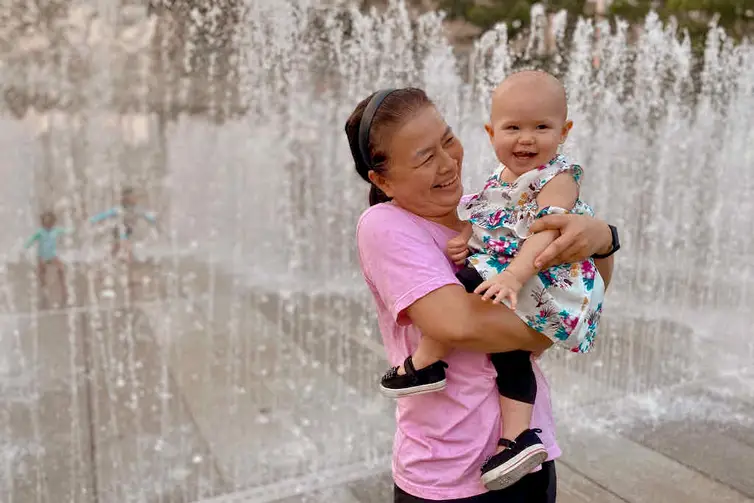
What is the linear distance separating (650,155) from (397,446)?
11.7 meters

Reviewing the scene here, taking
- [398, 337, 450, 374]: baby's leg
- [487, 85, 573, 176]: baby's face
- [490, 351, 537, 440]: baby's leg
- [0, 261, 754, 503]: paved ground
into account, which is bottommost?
[0, 261, 754, 503]: paved ground

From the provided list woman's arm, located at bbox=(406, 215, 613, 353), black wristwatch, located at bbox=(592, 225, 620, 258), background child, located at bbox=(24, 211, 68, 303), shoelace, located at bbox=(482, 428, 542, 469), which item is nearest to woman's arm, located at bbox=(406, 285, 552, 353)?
Result: woman's arm, located at bbox=(406, 215, 613, 353)

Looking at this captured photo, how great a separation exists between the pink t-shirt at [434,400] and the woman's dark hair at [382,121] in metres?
0.11

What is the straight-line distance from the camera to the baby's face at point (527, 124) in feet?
Result: 5.48

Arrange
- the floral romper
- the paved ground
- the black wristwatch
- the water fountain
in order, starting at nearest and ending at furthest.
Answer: the floral romper → the black wristwatch → the paved ground → the water fountain

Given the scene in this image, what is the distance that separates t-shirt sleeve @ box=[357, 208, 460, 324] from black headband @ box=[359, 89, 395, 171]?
13 cm

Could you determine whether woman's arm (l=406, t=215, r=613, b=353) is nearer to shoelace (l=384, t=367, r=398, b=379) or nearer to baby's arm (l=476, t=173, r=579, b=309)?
baby's arm (l=476, t=173, r=579, b=309)

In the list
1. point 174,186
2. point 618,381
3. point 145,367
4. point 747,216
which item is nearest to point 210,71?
point 174,186

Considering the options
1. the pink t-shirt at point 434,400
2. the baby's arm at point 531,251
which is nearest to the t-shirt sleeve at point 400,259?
the pink t-shirt at point 434,400

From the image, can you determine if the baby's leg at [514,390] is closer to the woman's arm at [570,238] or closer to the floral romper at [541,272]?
the floral romper at [541,272]

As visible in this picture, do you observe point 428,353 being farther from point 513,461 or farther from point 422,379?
point 513,461

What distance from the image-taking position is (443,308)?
60.1 inches

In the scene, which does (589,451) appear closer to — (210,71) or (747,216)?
(747,216)

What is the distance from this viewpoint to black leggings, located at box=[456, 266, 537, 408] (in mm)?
1631
